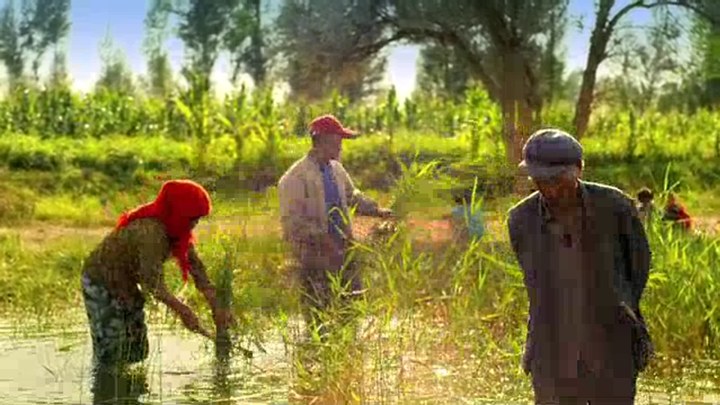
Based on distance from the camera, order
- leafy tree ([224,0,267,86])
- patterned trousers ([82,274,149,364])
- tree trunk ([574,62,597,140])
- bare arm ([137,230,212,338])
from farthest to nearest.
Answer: leafy tree ([224,0,267,86])
tree trunk ([574,62,597,140])
patterned trousers ([82,274,149,364])
bare arm ([137,230,212,338])

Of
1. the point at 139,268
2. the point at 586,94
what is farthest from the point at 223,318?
the point at 586,94

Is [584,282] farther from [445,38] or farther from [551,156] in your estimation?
[445,38]

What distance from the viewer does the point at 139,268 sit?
25.5 ft

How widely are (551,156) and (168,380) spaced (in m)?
4.32

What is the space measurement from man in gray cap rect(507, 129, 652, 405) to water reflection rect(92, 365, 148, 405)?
11.1 feet

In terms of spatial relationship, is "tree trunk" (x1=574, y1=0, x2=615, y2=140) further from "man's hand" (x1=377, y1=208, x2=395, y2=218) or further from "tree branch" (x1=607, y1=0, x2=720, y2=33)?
"man's hand" (x1=377, y1=208, x2=395, y2=218)

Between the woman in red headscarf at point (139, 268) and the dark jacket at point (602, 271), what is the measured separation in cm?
310

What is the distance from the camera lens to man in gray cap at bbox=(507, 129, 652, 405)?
4.76 metres

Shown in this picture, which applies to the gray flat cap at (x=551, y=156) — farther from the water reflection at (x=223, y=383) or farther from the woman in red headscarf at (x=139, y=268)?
the water reflection at (x=223, y=383)

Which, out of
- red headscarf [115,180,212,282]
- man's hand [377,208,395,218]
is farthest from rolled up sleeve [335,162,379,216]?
red headscarf [115,180,212,282]

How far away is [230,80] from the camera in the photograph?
52125mm

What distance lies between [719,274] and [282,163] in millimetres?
5942

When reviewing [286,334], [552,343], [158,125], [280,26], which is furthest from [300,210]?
[158,125]

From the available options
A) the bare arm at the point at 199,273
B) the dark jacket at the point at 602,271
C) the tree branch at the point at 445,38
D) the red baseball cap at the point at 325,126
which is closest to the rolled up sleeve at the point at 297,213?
the red baseball cap at the point at 325,126
